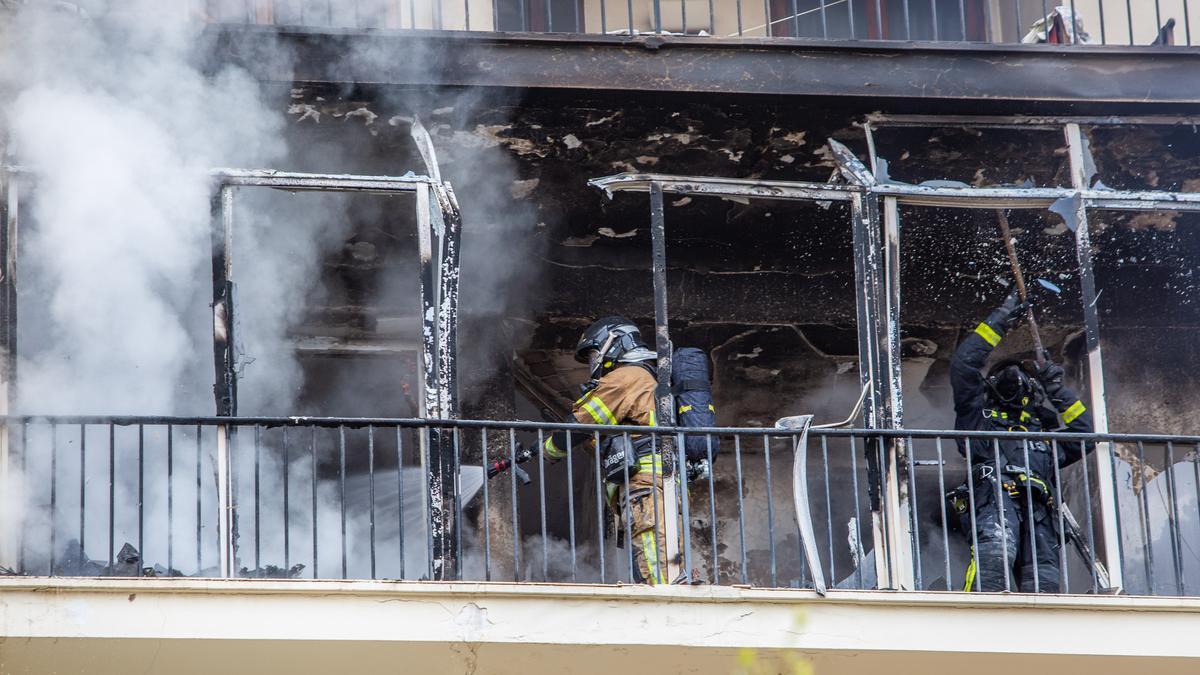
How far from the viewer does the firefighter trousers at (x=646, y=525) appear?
30.4 ft

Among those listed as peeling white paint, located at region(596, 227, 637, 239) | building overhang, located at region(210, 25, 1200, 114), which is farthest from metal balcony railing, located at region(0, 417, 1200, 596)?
building overhang, located at region(210, 25, 1200, 114)

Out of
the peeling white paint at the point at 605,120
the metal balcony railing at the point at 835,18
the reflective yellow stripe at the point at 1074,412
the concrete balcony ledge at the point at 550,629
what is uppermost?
the metal balcony railing at the point at 835,18

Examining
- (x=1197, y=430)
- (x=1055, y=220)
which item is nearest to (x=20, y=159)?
(x=1055, y=220)

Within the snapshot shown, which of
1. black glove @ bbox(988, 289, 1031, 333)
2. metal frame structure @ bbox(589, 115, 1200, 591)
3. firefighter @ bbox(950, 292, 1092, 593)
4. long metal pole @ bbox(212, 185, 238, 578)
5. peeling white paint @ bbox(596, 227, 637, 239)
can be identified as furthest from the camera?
peeling white paint @ bbox(596, 227, 637, 239)

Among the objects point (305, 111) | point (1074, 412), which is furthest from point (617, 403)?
point (1074, 412)

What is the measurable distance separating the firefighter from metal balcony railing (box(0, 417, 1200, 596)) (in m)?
0.05

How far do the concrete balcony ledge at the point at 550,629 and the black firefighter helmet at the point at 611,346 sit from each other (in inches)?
61.1

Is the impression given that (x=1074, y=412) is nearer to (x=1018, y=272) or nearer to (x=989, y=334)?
(x=989, y=334)

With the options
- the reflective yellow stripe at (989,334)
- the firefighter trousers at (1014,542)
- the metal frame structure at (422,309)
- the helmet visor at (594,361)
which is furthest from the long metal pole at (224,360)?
the reflective yellow stripe at (989,334)

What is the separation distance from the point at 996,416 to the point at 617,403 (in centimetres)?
198

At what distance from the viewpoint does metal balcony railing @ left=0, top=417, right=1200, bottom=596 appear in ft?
29.2

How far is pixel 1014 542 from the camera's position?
31.4ft

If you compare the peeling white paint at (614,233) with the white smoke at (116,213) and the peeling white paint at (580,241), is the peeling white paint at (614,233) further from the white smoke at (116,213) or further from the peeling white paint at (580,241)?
the white smoke at (116,213)

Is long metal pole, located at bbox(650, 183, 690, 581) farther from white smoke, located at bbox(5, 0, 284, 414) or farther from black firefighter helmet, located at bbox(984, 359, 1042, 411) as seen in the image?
white smoke, located at bbox(5, 0, 284, 414)
